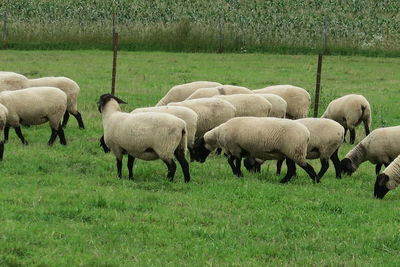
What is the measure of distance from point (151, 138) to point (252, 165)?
6.82 ft

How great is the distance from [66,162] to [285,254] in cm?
563

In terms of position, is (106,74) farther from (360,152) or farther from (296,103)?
(360,152)

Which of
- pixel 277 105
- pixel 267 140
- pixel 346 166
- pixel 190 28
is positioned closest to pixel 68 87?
pixel 277 105

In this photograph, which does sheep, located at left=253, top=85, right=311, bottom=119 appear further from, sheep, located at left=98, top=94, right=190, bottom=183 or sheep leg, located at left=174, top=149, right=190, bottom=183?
sheep, located at left=98, top=94, right=190, bottom=183

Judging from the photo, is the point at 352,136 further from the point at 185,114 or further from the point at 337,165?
the point at 185,114

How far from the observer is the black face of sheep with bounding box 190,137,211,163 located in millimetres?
13164

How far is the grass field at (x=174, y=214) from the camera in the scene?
7.89m

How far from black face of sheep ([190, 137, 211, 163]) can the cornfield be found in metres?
22.8

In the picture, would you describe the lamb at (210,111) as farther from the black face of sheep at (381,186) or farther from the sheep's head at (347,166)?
the black face of sheep at (381,186)

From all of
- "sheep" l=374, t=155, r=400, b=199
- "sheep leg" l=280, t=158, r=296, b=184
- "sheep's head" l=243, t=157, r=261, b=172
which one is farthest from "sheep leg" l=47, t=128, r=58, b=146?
"sheep" l=374, t=155, r=400, b=199

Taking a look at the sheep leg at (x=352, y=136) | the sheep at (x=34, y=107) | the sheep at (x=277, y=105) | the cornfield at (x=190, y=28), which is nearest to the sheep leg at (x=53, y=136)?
the sheep at (x=34, y=107)

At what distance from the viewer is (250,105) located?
14.6 meters

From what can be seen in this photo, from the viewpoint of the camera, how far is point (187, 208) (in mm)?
9688

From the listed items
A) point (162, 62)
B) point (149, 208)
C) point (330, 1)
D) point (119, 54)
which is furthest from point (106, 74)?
point (330, 1)
